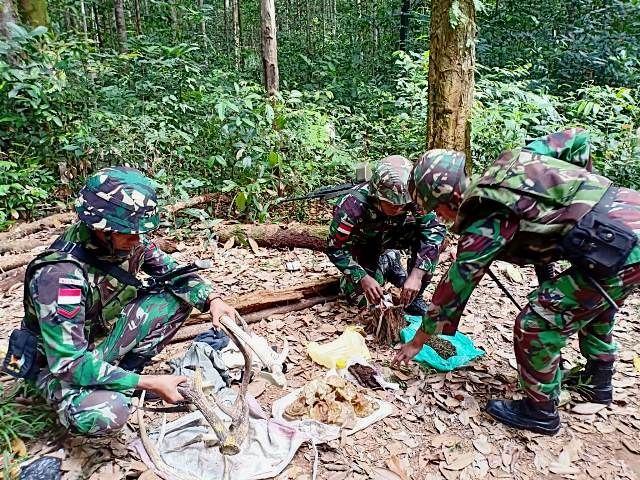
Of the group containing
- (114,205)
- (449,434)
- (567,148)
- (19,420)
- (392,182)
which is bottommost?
(449,434)

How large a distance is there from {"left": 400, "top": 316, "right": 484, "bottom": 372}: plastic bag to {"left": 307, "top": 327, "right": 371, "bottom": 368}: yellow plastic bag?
0.32 m

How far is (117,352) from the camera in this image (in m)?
2.77

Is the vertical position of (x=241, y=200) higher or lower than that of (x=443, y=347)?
higher

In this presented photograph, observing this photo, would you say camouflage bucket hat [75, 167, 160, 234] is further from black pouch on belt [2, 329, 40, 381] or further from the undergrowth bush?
the undergrowth bush

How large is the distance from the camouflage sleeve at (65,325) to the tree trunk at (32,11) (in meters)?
6.04

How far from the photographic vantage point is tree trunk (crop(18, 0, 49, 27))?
267 inches

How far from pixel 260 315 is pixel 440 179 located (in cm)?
191

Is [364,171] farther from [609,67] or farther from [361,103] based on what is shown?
[609,67]

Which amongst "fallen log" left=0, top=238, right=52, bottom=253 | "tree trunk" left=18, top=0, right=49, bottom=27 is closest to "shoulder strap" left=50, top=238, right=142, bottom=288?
"fallen log" left=0, top=238, right=52, bottom=253

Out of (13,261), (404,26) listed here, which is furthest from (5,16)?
(404,26)

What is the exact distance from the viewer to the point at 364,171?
4.11m

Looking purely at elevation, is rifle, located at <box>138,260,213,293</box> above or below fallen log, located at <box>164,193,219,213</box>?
above

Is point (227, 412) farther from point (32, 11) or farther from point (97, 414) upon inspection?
point (32, 11)

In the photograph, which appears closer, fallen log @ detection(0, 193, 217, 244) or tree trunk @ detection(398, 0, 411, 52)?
fallen log @ detection(0, 193, 217, 244)
